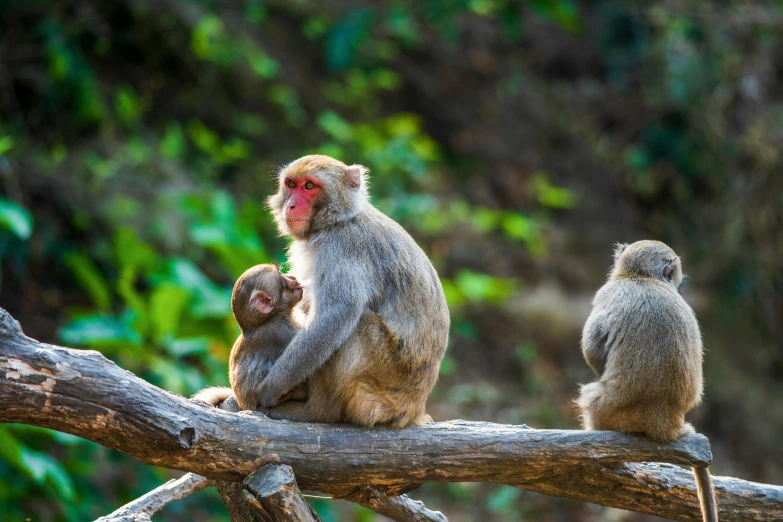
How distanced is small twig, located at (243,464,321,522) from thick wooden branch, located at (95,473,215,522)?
2.23 ft

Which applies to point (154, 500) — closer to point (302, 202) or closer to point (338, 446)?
point (338, 446)

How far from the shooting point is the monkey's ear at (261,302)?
4.91 m

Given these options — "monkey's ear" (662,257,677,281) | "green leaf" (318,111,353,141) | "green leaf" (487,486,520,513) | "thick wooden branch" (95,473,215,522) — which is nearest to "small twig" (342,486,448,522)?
"thick wooden branch" (95,473,215,522)

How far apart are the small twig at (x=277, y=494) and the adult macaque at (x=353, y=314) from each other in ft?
1.59

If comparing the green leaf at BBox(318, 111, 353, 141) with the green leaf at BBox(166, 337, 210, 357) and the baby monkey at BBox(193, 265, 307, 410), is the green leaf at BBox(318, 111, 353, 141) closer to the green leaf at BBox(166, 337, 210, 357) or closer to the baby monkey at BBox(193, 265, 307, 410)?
the green leaf at BBox(166, 337, 210, 357)

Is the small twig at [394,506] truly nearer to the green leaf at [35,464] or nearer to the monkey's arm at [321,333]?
the monkey's arm at [321,333]

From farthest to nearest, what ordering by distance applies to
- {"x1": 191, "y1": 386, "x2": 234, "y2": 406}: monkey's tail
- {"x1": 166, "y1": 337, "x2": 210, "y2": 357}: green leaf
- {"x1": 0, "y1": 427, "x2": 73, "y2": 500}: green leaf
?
{"x1": 166, "y1": 337, "x2": 210, "y2": 357}: green leaf
{"x1": 0, "y1": 427, "x2": 73, "y2": 500}: green leaf
{"x1": 191, "y1": 386, "x2": 234, "y2": 406}: monkey's tail

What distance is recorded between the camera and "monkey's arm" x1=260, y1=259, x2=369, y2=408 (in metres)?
4.69

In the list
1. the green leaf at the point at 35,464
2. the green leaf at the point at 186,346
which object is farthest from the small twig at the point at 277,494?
the green leaf at the point at 186,346

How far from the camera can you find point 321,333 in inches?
185

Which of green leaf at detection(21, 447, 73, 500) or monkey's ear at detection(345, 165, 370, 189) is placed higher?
monkey's ear at detection(345, 165, 370, 189)

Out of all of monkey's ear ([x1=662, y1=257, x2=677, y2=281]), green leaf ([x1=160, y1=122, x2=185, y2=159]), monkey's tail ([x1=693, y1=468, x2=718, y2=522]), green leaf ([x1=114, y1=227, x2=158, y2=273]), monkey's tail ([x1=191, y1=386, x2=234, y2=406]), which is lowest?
monkey's tail ([x1=693, y1=468, x2=718, y2=522])

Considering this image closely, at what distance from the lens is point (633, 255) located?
5246mm

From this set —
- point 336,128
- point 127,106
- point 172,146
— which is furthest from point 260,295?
point 336,128
